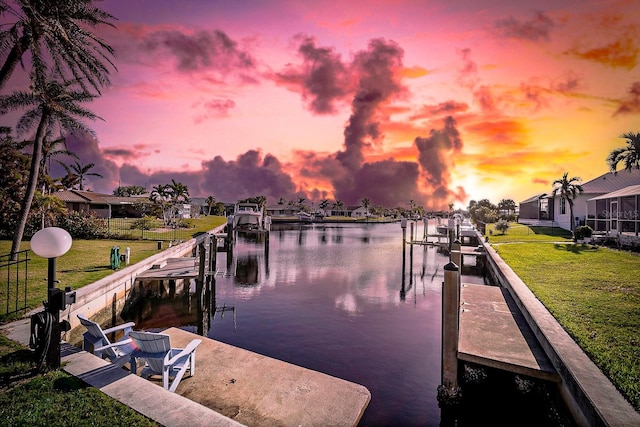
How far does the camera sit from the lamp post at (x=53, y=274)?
663cm

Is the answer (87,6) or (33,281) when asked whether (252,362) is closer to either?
(33,281)

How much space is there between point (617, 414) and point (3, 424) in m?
9.07

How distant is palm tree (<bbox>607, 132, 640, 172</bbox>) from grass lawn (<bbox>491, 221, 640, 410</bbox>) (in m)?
10.9

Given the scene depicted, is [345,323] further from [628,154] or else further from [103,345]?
[628,154]

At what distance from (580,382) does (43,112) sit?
2853cm

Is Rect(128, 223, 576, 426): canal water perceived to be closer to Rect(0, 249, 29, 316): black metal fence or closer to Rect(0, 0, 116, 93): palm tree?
Rect(0, 249, 29, 316): black metal fence

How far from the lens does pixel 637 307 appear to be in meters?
10.9

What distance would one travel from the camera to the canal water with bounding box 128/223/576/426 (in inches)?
387

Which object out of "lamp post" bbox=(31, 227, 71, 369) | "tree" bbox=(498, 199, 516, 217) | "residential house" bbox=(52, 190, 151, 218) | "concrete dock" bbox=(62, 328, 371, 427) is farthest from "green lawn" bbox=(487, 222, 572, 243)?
"tree" bbox=(498, 199, 516, 217)

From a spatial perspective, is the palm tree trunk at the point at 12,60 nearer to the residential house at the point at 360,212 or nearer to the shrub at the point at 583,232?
the shrub at the point at 583,232

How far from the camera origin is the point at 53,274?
23.1 ft

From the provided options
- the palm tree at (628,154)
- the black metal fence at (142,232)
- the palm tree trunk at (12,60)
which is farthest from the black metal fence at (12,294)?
the palm tree at (628,154)

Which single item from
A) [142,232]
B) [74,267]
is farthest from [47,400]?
[142,232]

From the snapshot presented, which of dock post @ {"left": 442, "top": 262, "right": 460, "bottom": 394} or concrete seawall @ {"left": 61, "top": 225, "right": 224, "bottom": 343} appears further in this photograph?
concrete seawall @ {"left": 61, "top": 225, "right": 224, "bottom": 343}
